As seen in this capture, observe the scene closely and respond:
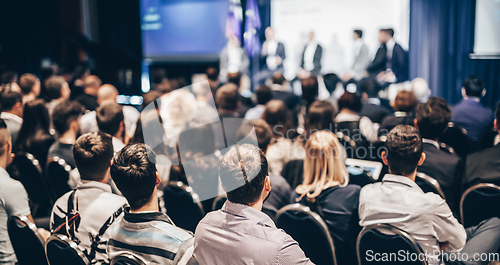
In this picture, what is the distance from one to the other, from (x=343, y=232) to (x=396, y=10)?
21.1 feet

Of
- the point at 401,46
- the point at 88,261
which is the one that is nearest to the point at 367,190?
the point at 88,261

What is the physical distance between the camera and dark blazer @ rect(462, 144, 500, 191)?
229 cm

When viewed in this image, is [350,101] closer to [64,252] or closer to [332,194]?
[332,194]

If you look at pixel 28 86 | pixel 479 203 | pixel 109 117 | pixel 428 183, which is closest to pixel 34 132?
pixel 109 117

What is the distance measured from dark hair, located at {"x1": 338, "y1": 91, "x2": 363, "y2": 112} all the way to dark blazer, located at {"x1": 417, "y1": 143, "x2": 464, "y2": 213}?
144 cm

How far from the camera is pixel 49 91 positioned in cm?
445

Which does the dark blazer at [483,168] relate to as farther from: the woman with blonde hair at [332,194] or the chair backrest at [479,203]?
the woman with blonde hair at [332,194]

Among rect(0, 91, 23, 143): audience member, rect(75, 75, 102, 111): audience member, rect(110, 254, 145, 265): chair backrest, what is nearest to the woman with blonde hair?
rect(110, 254, 145, 265): chair backrest

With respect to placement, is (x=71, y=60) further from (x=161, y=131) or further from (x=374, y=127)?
(x=374, y=127)

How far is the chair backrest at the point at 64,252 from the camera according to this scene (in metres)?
1.49

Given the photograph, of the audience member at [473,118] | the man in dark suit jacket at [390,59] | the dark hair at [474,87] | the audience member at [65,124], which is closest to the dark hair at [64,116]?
the audience member at [65,124]

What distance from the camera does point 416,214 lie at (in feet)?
5.54

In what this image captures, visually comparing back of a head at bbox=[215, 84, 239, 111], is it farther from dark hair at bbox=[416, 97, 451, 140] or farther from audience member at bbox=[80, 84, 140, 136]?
dark hair at bbox=[416, 97, 451, 140]

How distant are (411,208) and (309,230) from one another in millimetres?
496
